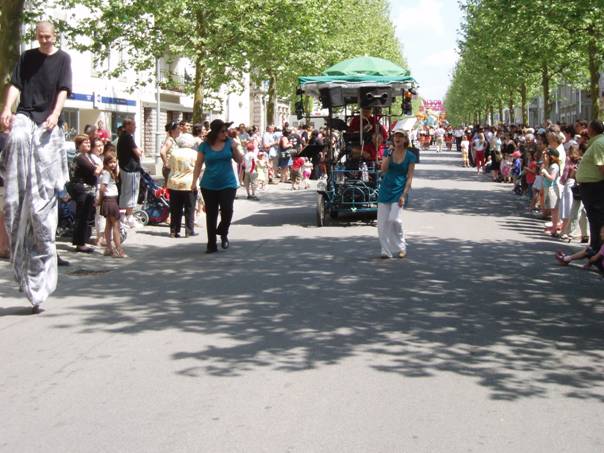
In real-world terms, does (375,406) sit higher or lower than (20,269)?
lower

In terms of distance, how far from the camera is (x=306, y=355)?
6918 millimetres

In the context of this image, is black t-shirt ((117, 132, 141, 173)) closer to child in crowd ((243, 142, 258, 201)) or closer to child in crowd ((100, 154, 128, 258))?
child in crowd ((100, 154, 128, 258))

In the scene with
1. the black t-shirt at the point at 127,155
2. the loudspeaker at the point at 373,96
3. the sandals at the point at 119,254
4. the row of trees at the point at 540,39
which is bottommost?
the sandals at the point at 119,254

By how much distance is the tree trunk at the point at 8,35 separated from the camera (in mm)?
13484

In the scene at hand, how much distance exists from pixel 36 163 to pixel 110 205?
176 inches

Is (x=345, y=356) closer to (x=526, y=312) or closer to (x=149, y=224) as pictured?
(x=526, y=312)

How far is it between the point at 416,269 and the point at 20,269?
16.6 ft

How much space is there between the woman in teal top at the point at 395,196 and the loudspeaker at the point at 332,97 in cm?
549

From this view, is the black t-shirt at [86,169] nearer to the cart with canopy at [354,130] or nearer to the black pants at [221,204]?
the black pants at [221,204]

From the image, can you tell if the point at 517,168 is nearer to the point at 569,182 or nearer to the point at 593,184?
the point at 569,182

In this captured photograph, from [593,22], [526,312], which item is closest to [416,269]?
[526,312]

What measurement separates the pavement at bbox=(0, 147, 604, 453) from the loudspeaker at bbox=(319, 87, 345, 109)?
19.2 ft

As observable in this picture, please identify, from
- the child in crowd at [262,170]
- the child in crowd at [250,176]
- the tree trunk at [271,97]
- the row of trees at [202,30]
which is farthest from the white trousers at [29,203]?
the tree trunk at [271,97]

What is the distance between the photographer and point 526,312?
898 centimetres
